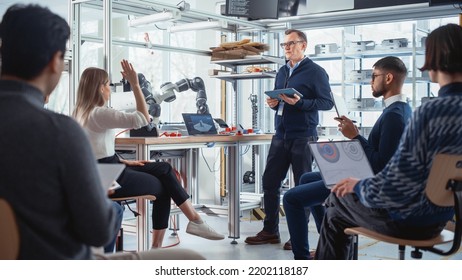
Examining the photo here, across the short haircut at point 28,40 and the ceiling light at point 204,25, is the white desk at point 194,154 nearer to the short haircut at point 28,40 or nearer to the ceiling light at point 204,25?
the ceiling light at point 204,25

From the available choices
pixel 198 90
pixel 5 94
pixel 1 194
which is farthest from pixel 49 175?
pixel 198 90

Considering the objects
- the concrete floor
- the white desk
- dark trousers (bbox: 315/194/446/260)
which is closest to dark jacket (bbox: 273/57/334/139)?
the white desk

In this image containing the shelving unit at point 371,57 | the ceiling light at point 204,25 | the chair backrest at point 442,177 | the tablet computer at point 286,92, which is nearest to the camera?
the chair backrest at point 442,177

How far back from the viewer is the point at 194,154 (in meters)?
4.75

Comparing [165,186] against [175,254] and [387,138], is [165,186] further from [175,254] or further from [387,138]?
[175,254]

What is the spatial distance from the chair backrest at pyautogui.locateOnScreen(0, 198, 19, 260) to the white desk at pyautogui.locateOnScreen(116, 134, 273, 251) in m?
2.40

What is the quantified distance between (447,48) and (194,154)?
117 inches

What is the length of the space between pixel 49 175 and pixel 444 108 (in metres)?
1.29

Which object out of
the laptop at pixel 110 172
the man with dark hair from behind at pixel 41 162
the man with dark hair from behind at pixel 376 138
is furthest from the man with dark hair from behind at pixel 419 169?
the man with dark hair from behind at pixel 41 162

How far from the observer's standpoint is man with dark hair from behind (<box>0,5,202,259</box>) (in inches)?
47.2

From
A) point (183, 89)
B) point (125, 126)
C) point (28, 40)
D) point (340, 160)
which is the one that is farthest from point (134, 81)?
point (28, 40)

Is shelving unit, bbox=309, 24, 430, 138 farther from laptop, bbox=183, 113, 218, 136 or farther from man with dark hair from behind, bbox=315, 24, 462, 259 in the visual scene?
man with dark hair from behind, bbox=315, 24, 462, 259

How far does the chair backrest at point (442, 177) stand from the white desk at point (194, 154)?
2.05 metres

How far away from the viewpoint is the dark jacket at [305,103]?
13.5ft
